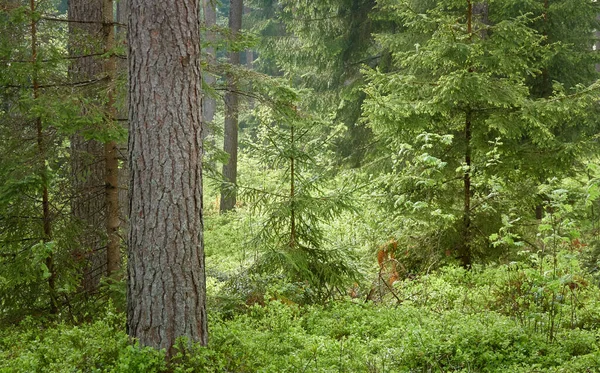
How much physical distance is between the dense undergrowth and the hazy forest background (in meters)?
0.03

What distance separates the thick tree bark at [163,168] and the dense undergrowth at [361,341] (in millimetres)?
360

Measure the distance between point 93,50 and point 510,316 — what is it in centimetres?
592

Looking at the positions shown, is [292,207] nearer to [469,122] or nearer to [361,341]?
[361,341]

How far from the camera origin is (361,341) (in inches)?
225

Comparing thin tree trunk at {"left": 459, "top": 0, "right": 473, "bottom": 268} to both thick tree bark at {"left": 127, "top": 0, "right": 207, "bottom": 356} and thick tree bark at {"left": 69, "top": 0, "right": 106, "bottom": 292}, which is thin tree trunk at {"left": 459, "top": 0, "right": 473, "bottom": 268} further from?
thick tree bark at {"left": 69, "top": 0, "right": 106, "bottom": 292}

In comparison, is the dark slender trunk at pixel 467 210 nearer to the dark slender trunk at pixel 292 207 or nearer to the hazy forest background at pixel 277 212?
the hazy forest background at pixel 277 212

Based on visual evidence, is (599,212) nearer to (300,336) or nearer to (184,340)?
(300,336)

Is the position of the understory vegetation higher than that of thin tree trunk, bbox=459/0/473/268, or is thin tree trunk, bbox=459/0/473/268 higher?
thin tree trunk, bbox=459/0/473/268

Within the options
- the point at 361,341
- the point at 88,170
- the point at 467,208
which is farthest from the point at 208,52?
the point at 361,341

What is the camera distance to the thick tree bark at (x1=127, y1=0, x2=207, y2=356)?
15.7ft

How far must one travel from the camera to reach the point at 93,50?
738 cm

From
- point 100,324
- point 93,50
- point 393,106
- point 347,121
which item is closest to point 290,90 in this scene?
point 393,106

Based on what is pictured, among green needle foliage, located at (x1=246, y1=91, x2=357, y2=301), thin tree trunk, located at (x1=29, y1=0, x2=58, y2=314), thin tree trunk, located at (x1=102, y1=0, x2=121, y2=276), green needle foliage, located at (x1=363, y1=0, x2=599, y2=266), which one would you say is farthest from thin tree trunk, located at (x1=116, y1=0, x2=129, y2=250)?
green needle foliage, located at (x1=363, y1=0, x2=599, y2=266)

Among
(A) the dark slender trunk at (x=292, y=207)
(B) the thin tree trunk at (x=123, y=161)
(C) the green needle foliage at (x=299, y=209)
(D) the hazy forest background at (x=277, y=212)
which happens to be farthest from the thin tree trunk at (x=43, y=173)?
(A) the dark slender trunk at (x=292, y=207)
